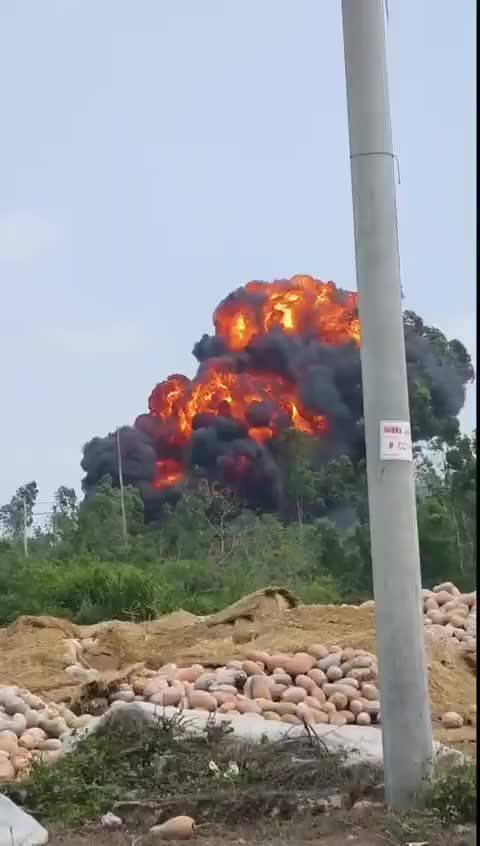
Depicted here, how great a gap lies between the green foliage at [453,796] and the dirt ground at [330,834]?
0.09 metres

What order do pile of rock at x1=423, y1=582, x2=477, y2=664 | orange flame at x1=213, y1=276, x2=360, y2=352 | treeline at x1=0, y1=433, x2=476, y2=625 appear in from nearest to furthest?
pile of rock at x1=423, y1=582, x2=477, y2=664 < treeline at x1=0, y1=433, x2=476, y2=625 < orange flame at x1=213, y1=276, x2=360, y2=352

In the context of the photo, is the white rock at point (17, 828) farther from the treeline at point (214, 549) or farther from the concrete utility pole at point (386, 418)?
the treeline at point (214, 549)

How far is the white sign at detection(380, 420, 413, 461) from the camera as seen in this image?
614cm

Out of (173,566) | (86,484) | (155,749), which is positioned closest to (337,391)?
(86,484)

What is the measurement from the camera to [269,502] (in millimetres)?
32344

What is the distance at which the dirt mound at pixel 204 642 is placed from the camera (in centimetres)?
1012

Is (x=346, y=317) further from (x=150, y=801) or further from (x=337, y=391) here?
(x=150, y=801)

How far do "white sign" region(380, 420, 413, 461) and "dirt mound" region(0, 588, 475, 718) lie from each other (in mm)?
3496

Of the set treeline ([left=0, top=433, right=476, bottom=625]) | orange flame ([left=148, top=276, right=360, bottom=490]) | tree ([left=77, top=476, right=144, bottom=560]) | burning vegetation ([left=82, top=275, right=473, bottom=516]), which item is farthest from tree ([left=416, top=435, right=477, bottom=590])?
orange flame ([left=148, top=276, right=360, bottom=490])

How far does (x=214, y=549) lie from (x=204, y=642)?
1315cm

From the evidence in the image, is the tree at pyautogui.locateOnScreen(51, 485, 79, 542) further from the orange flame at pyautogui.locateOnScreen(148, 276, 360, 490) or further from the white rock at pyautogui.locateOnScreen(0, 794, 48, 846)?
the white rock at pyautogui.locateOnScreen(0, 794, 48, 846)

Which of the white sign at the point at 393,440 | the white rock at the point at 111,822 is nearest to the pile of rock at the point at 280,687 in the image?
the white rock at the point at 111,822

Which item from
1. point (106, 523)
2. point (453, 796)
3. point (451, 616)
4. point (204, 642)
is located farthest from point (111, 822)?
point (106, 523)

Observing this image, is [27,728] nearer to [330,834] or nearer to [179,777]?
[179,777]
